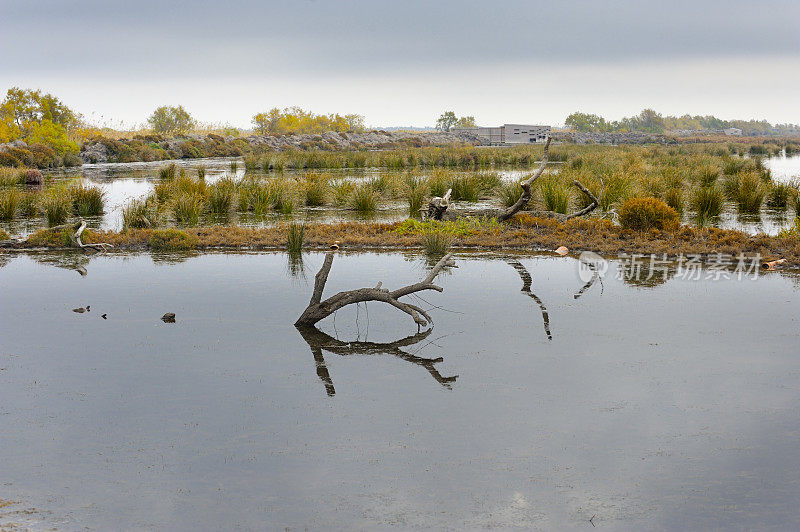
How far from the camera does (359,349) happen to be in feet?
24.0

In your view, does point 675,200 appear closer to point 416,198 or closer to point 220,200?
point 416,198

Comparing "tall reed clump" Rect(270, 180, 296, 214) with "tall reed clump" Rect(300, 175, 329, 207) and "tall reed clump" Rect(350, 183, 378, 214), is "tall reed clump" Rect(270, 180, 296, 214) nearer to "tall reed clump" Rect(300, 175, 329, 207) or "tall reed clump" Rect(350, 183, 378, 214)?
"tall reed clump" Rect(300, 175, 329, 207)

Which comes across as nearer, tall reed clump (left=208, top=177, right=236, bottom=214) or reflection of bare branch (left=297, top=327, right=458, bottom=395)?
reflection of bare branch (left=297, top=327, right=458, bottom=395)

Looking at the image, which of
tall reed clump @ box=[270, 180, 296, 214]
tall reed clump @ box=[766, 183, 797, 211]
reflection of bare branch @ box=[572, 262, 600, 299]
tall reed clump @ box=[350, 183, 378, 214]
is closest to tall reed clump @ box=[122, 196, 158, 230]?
tall reed clump @ box=[270, 180, 296, 214]

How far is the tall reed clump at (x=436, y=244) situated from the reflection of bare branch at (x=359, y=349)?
5225mm

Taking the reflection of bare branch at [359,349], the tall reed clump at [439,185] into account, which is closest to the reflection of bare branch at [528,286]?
the reflection of bare branch at [359,349]

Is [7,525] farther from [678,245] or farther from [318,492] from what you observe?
[678,245]

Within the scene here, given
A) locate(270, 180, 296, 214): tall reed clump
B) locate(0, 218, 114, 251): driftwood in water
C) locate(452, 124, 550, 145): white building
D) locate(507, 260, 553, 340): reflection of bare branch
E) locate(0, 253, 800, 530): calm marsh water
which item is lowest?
locate(0, 253, 800, 530): calm marsh water

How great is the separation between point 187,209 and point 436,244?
6.90 metres

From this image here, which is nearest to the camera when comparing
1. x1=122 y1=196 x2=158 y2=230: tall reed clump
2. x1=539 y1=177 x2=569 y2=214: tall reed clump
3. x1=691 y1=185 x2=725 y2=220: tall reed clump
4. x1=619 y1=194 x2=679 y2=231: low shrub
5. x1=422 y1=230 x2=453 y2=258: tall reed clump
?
x1=422 y1=230 x2=453 y2=258: tall reed clump

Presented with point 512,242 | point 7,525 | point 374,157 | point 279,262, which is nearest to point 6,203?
point 279,262

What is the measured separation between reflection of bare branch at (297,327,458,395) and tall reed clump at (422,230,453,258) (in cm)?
523

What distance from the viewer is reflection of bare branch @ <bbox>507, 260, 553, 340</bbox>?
8.08 meters

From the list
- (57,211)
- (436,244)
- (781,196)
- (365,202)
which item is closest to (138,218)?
(57,211)
